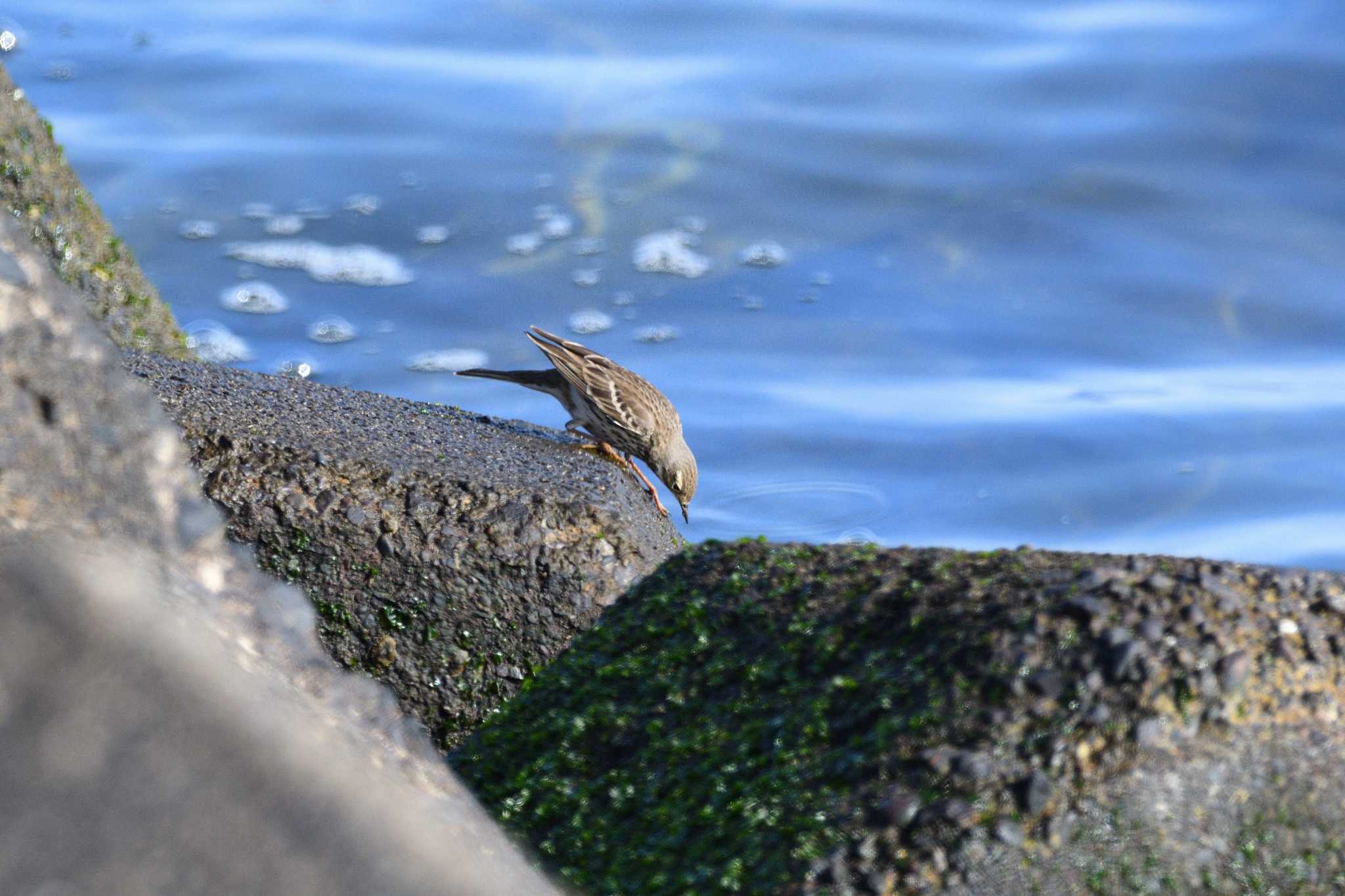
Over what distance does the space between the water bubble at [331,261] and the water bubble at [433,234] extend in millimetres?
232

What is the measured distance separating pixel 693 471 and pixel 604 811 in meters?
3.52

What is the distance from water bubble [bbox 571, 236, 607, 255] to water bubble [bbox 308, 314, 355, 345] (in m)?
1.51

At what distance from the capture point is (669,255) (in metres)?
9.18

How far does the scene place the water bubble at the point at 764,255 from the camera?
354 inches

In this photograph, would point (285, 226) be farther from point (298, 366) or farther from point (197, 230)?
point (298, 366)

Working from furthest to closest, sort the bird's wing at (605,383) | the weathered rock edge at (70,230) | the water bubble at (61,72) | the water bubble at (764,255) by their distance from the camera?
the water bubble at (61,72) < the water bubble at (764,255) < the bird's wing at (605,383) < the weathered rock edge at (70,230)

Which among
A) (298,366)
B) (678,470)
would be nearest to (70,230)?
(678,470)

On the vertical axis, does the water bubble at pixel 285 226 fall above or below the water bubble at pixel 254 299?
above

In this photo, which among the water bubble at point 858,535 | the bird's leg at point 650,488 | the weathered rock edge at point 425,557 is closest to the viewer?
the weathered rock edge at point 425,557

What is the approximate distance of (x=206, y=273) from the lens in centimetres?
900

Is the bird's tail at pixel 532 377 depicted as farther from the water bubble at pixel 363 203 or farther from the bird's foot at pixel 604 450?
the water bubble at pixel 363 203

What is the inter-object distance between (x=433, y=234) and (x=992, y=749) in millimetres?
7569

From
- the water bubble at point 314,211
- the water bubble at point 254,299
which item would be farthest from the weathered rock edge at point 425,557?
the water bubble at point 314,211

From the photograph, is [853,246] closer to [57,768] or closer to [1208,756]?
[1208,756]
